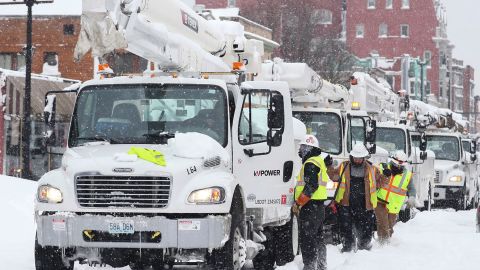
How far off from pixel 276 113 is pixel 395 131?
12885mm

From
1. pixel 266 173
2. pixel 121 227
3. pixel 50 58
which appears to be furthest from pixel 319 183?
pixel 50 58

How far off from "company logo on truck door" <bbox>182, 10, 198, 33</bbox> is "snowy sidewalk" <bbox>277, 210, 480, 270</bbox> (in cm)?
336

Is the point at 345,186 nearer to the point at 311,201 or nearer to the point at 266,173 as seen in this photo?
the point at 311,201

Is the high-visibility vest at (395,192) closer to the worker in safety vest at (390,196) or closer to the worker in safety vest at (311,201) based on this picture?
the worker in safety vest at (390,196)

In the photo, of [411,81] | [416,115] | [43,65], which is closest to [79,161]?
[416,115]

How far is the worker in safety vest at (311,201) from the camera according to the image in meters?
12.2

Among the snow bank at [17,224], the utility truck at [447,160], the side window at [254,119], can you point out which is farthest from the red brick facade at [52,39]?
the side window at [254,119]

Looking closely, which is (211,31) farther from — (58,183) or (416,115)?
→ (416,115)

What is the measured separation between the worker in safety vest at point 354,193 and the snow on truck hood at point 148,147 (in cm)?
458

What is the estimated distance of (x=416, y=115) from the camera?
28547mm

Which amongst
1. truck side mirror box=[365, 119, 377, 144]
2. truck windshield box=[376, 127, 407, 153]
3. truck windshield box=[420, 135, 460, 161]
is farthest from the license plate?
truck windshield box=[420, 135, 460, 161]

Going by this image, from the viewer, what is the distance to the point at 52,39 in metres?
51.6

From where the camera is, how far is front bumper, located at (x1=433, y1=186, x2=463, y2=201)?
29594 millimetres

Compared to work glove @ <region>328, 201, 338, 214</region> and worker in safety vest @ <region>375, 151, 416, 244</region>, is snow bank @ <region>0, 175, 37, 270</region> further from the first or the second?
worker in safety vest @ <region>375, 151, 416, 244</region>
